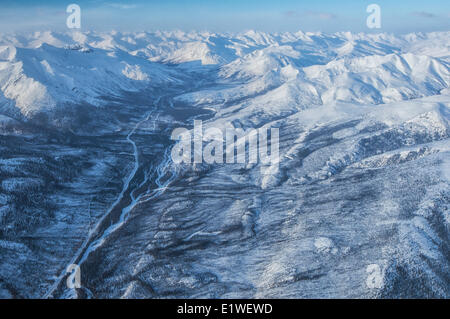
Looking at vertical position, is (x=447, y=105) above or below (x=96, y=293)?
above

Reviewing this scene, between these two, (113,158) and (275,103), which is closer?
(113,158)

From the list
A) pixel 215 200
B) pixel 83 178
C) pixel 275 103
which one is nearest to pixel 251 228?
pixel 215 200

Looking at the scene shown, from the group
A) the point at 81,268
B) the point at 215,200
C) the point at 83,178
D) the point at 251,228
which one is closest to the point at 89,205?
the point at 83,178

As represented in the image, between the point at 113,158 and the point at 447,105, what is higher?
the point at 447,105

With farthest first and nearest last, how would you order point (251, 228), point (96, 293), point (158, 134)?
point (158, 134) < point (251, 228) < point (96, 293)

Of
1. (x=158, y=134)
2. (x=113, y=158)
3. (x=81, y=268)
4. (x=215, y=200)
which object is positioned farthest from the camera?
(x=158, y=134)

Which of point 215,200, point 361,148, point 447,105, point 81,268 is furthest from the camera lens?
point 447,105

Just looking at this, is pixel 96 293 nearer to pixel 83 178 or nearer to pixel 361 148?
pixel 83 178

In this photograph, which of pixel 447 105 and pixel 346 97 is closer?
pixel 447 105

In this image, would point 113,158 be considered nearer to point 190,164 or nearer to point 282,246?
point 190,164
